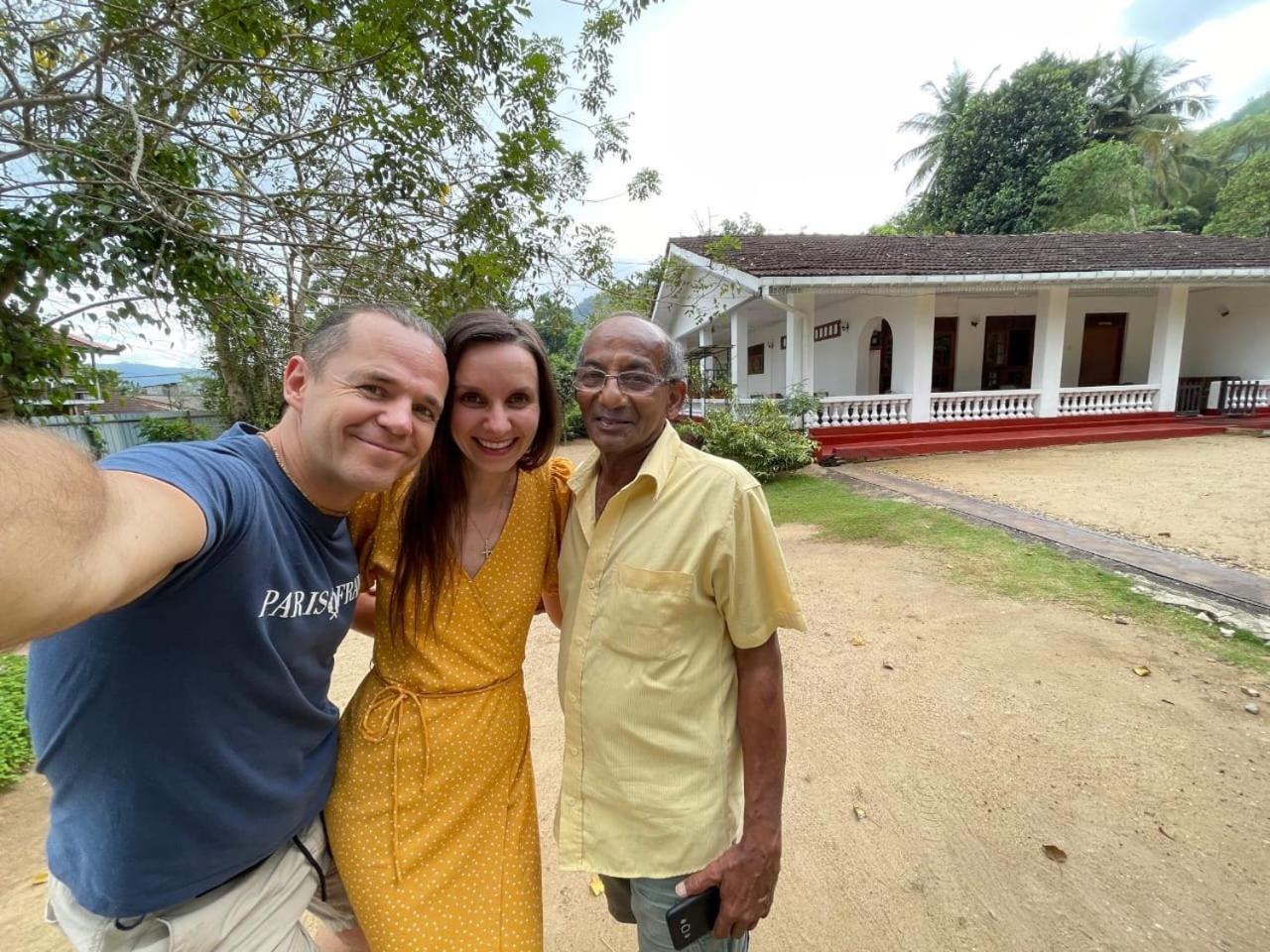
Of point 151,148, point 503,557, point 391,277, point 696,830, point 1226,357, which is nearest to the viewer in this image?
point 696,830

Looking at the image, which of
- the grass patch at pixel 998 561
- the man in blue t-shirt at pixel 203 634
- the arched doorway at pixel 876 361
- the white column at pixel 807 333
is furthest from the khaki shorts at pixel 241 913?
the arched doorway at pixel 876 361

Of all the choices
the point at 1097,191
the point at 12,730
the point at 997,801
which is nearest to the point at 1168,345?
the point at 1097,191

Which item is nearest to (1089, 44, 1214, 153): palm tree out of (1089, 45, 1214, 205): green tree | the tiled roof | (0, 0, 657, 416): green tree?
→ (1089, 45, 1214, 205): green tree

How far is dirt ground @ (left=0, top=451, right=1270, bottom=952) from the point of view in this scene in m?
1.77

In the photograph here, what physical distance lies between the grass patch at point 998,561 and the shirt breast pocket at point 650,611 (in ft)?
12.2

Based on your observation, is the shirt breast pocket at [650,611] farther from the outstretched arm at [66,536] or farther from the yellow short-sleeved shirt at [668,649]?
the outstretched arm at [66,536]

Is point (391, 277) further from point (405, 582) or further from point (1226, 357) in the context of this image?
point (1226, 357)

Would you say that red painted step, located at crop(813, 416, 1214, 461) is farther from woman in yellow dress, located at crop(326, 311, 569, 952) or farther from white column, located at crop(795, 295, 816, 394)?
woman in yellow dress, located at crop(326, 311, 569, 952)

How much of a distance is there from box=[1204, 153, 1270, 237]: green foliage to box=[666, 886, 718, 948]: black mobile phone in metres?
32.0

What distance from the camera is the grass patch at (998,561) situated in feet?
11.2

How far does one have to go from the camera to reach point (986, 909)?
1799 mm

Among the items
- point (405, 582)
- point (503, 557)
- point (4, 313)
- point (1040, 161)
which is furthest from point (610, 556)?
point (1040, 161)

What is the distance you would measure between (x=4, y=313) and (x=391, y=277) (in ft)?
7.11

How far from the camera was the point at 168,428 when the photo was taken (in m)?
12.6
